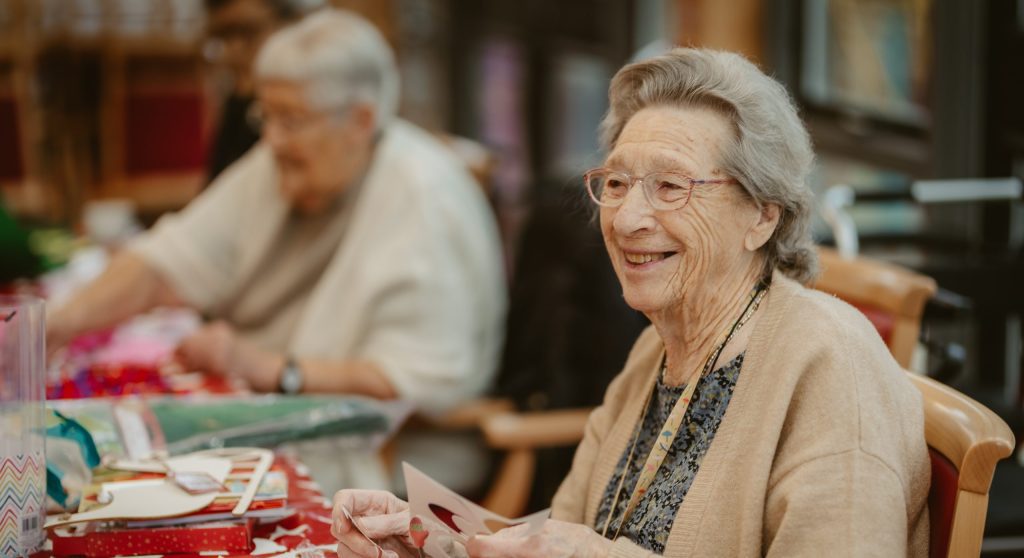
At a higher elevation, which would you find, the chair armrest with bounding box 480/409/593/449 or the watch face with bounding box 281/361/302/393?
the watch face with bounding box 281/361/302/393

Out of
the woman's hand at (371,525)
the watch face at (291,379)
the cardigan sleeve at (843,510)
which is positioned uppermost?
the cardigan sleeve at (843,510)

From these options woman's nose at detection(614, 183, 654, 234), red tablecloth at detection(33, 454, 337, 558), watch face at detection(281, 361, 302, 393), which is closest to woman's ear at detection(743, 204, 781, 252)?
woman's nose at detection(614, 183, 654, 234)

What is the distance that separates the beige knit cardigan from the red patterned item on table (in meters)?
0.48

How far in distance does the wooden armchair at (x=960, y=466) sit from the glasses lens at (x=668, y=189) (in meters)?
0.36

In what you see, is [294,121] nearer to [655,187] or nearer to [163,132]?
[655,187]

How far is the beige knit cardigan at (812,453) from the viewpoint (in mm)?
1178

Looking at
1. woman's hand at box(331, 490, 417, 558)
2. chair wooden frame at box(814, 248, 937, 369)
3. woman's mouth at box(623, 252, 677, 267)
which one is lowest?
woman's hand at box(331, 490, 417, 558)

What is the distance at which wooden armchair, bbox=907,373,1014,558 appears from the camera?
121cm

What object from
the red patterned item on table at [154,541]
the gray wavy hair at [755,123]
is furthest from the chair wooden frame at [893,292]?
the red patterned item on table at [154,541]

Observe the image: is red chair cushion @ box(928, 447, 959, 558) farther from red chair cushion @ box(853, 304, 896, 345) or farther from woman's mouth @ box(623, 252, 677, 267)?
red chair cushion @ box(853, 304, 896, 345)

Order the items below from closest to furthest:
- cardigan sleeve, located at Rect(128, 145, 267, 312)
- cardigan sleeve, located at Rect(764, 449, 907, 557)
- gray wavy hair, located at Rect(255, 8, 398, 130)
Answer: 1. cardigan sleeve, located at Rect(764, 449, 907, 557)
2. gray wavy hair, located at Rect(255, 8, 398, 130)
3. cardigan sleeve, located at Rect(128, 145, 267, 312)

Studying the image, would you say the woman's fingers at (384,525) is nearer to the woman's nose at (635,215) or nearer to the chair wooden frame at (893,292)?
the woman's nose at (635,215)

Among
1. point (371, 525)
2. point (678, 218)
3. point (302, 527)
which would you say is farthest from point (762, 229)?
point (302, 527)

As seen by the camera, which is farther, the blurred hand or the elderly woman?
the blurred hand
